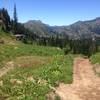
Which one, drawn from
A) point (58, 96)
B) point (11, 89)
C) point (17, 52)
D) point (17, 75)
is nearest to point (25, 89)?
point (11, 89)

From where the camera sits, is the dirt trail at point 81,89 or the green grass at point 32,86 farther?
the dirt trail at point 81,89

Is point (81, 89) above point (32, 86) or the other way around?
the other way around

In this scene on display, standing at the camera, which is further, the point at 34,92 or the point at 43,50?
the point at 43,50

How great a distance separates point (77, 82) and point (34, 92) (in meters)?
9.36

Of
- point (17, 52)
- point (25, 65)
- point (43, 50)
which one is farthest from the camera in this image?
point (43, 50)

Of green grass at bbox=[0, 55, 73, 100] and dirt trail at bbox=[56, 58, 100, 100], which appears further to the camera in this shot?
dirt trail at bbox=[56, 58, 100, 100]

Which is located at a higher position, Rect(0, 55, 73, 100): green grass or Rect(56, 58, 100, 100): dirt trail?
Rect(0, 55, 73, 100): green grass

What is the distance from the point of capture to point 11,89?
85.7 feet

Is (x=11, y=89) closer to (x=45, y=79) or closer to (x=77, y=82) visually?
(x=45, y=79)

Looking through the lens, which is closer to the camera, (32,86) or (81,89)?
(32,86)

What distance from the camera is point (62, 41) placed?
195875mm

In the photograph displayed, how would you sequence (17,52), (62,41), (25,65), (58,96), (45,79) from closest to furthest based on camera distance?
1. (58,96)
2. (45,79)
3. (25,65)
4. (17,52)
5. (62,41)

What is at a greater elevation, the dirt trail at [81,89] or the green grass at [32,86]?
the green grass at [32,86]

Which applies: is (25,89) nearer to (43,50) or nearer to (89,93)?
(89,93)
